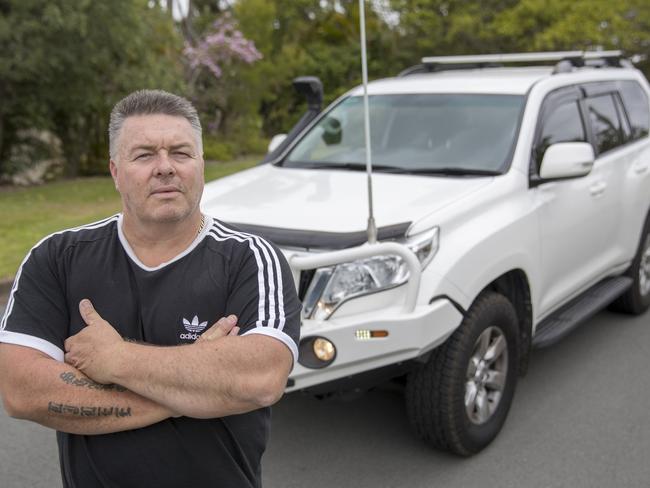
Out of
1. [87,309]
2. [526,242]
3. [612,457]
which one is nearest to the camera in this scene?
[87,309]

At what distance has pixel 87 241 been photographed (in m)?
2.12

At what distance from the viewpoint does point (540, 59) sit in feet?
19.0

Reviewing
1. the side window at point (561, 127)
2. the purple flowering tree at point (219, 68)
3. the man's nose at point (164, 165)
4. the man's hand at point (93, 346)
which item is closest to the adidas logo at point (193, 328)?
the man's hand at point (93, 346)

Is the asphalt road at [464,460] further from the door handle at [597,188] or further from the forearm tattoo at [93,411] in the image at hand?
the forearm tattoo at [93,411]

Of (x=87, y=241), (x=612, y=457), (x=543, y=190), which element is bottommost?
(x=612, y=457)

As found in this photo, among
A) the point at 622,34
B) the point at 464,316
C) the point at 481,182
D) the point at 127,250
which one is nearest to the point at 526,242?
the point at 481,182

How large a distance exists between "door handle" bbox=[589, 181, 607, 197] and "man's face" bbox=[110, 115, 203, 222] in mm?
3488

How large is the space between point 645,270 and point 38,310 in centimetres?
518

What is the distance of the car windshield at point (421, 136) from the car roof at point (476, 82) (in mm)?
61

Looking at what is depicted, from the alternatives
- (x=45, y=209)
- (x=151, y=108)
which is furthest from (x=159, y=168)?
(x=45, y=209)

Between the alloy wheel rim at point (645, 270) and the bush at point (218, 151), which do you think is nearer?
the alloy wheel rim at point (645, 270)

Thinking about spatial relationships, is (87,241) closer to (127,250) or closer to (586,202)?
(127,250)

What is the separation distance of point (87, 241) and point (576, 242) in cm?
342

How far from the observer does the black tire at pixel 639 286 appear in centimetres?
595
